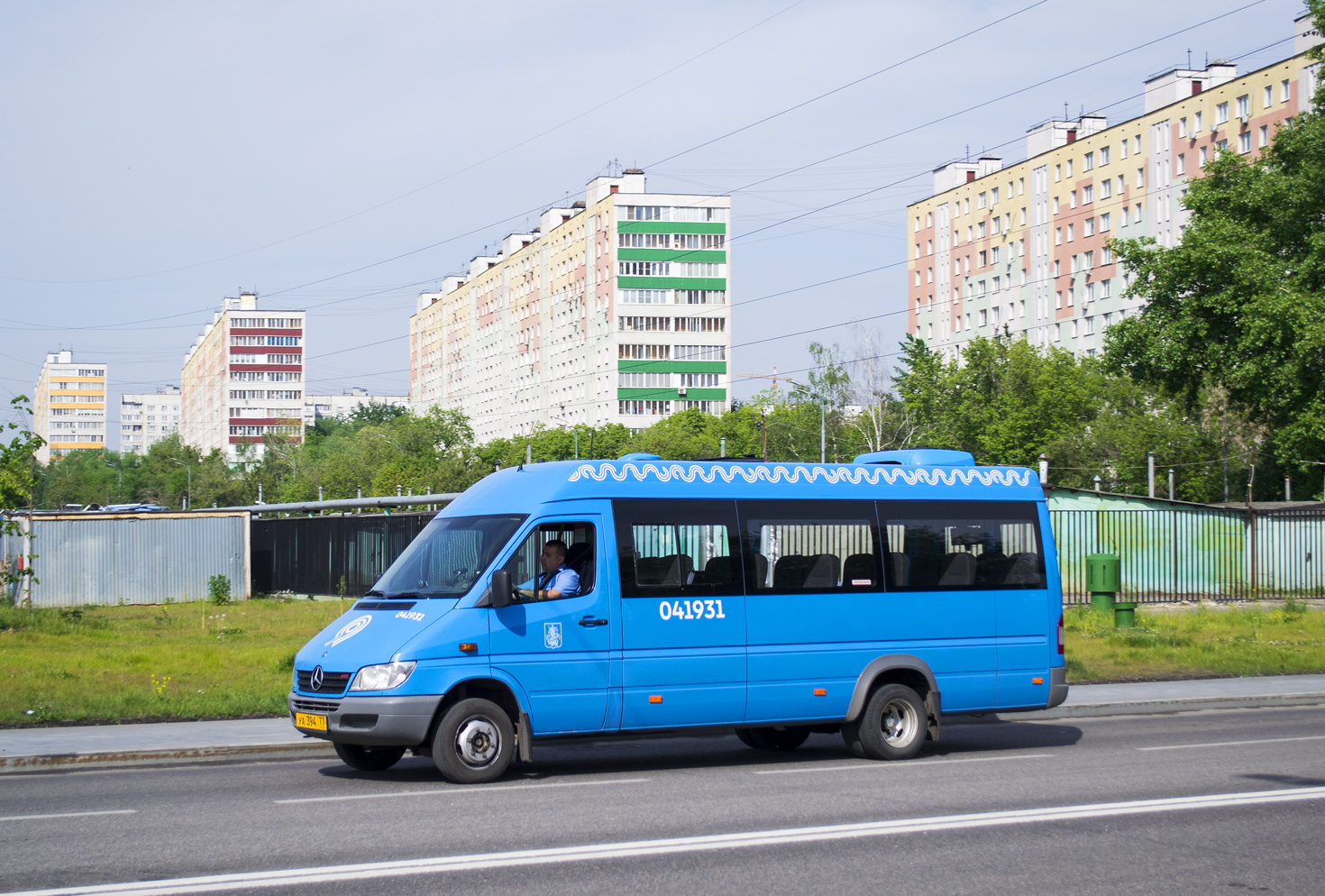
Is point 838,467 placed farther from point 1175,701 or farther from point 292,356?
point 292,356

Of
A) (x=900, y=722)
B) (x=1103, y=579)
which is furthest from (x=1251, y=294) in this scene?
(x=900, y=722)

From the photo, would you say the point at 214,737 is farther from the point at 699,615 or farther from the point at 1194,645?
the point at 1194,645

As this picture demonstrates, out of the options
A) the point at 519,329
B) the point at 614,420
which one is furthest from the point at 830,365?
the point at 519,329

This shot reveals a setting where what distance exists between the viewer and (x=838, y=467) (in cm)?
1232

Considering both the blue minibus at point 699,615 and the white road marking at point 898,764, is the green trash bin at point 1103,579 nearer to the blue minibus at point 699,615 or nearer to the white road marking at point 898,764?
the blue minibus at point 699,615

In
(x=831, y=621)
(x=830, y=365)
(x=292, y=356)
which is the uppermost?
(x=292, y=356)

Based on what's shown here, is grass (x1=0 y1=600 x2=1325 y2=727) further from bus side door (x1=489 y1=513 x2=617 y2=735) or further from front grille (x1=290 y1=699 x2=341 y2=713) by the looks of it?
bus side door (x1=489 y1=513 x2=617 y2=735)

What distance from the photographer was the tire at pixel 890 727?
11.7 metres

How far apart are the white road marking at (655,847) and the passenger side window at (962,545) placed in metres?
3.34

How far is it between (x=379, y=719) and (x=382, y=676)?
0.32 meters

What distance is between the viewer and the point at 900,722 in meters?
12.0

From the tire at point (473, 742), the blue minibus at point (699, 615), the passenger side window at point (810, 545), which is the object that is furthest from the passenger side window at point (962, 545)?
the tire at point (473, 742)

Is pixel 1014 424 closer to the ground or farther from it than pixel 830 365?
closer to the ground

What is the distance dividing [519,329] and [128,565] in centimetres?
9511
